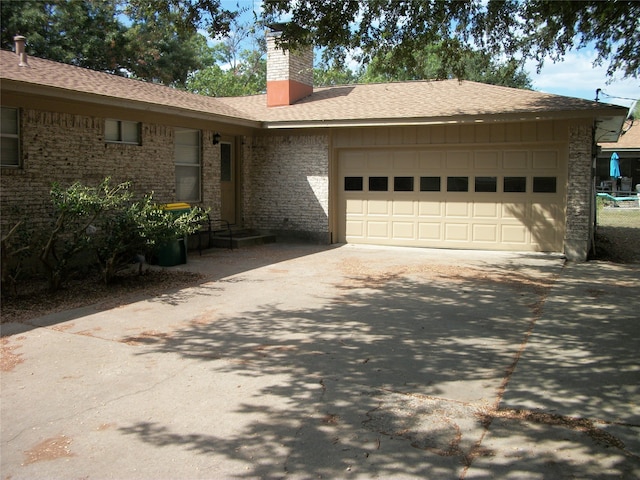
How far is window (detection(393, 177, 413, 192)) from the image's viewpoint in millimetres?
14328

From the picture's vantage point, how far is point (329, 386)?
4.95 meters

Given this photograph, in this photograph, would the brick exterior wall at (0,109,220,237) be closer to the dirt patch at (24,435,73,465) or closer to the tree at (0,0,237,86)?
the dirt patch at (24,435,73,465)

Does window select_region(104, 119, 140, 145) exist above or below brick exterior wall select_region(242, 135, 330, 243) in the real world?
above

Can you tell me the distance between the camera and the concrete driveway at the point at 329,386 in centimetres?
366

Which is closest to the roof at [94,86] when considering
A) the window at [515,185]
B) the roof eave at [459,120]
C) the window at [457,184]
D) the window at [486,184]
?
the roof eave at [459,120]

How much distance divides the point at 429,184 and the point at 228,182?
540 cm

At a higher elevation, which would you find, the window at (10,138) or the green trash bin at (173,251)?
the window at (10,138)

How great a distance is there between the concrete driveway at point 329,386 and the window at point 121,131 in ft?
14.6

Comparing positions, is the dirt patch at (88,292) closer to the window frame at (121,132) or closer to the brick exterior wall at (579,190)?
the window frame at (121,132)

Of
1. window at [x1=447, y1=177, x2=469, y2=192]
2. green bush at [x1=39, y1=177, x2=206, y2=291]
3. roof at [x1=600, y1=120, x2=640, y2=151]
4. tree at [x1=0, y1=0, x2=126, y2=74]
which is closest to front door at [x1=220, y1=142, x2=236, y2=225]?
green bush at [x1=39, y1=177, x2=206, y2=291]

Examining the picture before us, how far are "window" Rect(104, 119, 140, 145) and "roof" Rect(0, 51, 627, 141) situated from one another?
0.60 m

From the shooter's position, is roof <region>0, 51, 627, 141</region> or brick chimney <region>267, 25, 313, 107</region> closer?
roof <region>0, 51, 627, 141</region>

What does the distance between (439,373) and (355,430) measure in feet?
4.87

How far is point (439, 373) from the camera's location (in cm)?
529
